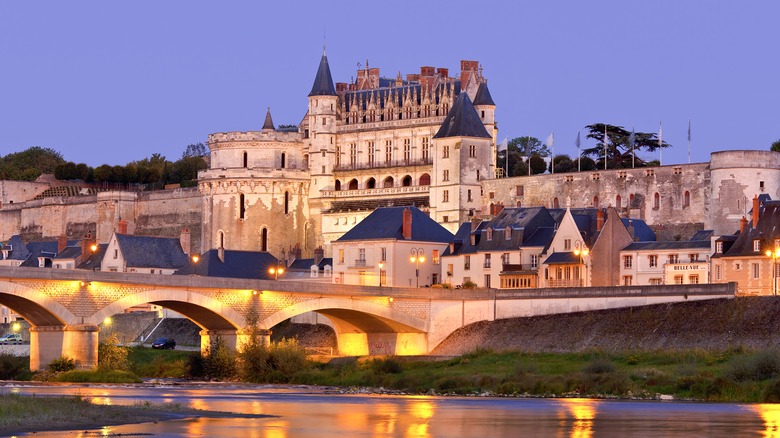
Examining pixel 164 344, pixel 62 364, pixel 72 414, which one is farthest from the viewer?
pixel 164 344

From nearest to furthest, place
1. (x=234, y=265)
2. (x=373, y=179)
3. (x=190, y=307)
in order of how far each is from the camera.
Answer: (x=190, y=307) → (x=234, y=265) → (x=373, y=179)

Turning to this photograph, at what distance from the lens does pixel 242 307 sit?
187ft

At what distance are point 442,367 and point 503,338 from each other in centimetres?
547

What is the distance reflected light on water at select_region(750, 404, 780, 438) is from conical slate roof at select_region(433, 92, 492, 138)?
4867cm

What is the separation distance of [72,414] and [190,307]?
21.4 meters

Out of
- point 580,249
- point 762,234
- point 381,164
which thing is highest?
point 381,164

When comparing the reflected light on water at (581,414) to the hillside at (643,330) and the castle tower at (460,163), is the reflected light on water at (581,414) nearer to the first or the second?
the hillside at (643,330)

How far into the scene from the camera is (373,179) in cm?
9894

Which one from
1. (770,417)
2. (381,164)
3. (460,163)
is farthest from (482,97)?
(770,417)

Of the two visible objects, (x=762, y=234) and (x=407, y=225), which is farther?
Answer: (x=407, y=225)

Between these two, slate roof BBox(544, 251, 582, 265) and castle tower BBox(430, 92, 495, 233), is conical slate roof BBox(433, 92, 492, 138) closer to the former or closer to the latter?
castle tower BBox(430, 92, 495, 233)

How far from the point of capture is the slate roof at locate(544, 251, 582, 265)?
66.4 m

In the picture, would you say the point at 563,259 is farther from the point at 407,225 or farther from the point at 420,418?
the point at 420,418

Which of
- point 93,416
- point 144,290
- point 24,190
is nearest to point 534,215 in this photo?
point 144,290
